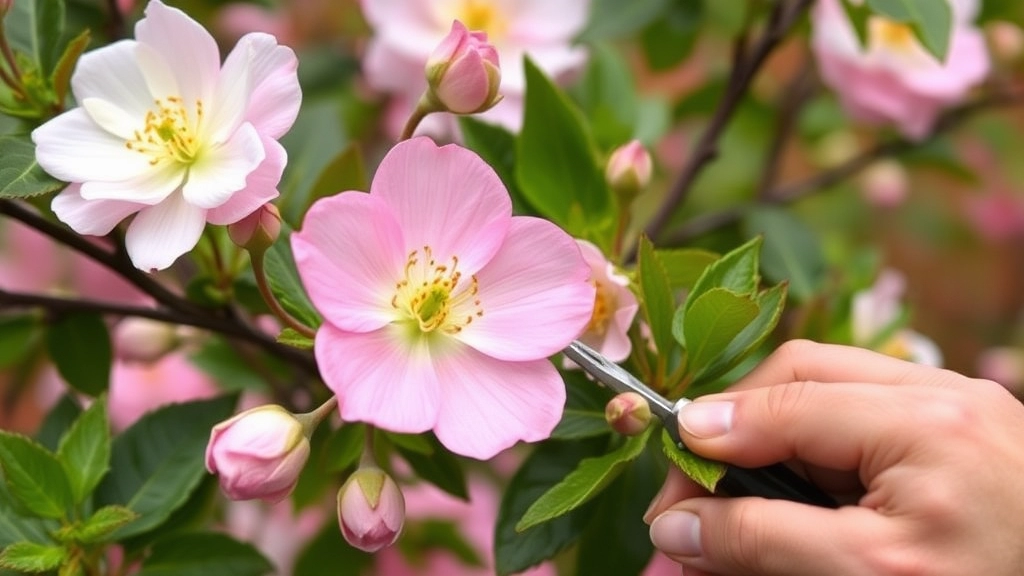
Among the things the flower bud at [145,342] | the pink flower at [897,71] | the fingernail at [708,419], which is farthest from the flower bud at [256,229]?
the pink flower at [897,71]

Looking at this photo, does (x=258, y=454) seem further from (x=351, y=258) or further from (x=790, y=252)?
(x=790, y=252)

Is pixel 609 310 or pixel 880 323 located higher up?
pixel 609 310

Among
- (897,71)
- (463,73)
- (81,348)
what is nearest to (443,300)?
(463,73)

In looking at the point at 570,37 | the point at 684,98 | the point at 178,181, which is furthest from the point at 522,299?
the point at 684,98

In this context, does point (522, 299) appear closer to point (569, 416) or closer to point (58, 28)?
point (569, 416)

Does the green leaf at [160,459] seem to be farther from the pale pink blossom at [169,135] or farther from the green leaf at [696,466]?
the green leaf at [696,466]

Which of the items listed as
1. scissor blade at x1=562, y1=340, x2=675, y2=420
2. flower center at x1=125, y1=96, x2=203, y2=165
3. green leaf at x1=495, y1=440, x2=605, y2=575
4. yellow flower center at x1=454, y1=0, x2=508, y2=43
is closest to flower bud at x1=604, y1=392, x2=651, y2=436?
scissor blade at x1=562, y1=340, x2=675, y2=420
